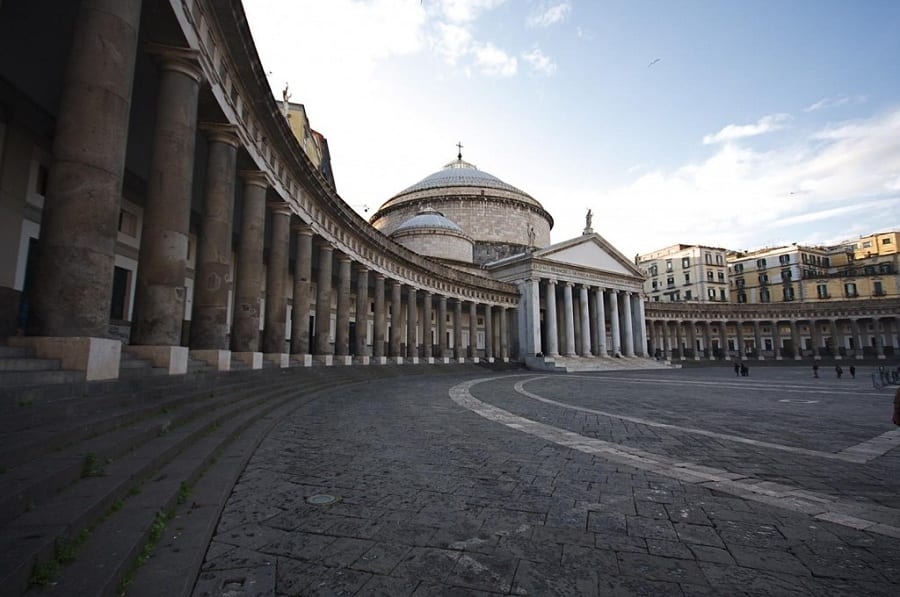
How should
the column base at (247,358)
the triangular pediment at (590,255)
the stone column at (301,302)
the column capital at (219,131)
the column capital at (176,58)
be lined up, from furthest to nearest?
the triangular pediment at (590,255) → the stone column at (301,302) → the column base at (247,358) → the column capital at (219,131) → the column capital at (176,58)

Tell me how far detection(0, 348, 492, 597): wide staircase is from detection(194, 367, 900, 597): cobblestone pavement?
0.89ft

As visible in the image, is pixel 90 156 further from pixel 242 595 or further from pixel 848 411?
pixel 848 411

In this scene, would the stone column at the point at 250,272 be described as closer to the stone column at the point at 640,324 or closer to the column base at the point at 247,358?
the column base at the point at 247,358

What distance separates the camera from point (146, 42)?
304 inches

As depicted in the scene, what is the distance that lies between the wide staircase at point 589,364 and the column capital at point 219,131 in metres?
32.3

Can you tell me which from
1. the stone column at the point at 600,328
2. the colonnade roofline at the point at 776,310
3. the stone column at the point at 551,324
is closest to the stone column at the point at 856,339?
the colonnade roofline at the point at 776,310

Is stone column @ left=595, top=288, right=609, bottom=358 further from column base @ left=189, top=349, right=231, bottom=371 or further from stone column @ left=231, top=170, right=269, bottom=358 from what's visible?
column base @ left=189, top=349, right=231, bottom=371

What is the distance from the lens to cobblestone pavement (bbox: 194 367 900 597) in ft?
8.88

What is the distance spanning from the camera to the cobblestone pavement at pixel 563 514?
8.88 feet

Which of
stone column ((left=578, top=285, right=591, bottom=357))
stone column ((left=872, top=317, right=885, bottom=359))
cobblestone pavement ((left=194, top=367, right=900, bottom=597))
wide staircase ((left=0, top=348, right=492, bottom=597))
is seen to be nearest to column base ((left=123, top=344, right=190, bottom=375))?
wide staircase ((left=0, top=348, right=492, bottom=597))

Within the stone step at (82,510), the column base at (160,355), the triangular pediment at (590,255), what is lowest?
the stone step at (82,510)

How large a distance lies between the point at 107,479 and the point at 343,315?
17950 millimetres

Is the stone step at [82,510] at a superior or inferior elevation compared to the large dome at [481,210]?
inferior

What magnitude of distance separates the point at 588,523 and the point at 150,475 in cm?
376
